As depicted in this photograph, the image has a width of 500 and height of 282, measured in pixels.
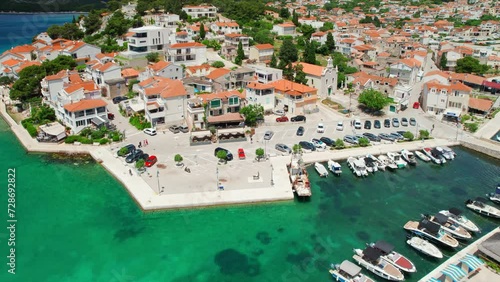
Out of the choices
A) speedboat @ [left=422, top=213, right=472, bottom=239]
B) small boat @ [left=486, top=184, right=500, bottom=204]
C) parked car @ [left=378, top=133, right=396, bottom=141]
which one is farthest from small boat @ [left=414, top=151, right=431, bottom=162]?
speedboat @ [left=422, top=213, right=472, bottom=239]

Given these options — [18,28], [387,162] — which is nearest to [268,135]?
[387,162]

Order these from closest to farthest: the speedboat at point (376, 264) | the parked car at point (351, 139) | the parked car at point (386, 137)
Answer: the speedboat at point (376, 264) < the parked car at point (351, 139) < the parked car at point (386, 137)

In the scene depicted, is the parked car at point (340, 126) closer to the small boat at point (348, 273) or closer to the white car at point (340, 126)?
the white car at point (340, 126)

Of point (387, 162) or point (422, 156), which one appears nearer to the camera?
point (387, 162)

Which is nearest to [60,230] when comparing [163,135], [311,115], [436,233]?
[163,135]

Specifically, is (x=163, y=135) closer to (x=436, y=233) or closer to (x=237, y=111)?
(x=237, y=111)

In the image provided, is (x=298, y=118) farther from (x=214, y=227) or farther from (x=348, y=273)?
(x=348, y=273)

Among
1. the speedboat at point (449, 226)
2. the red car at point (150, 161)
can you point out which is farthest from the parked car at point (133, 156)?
the speedboat at point (449, 226)
